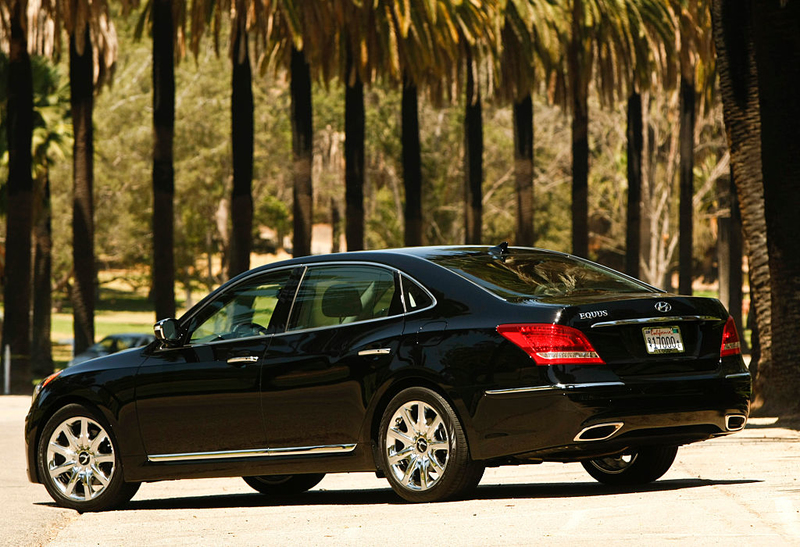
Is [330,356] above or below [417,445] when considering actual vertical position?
above

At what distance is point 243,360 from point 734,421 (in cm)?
322

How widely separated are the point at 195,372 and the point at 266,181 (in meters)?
58.8

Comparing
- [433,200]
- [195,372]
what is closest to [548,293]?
[195,372]

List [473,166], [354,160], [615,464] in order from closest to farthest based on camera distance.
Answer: [615,464], [354,160], [473,166]

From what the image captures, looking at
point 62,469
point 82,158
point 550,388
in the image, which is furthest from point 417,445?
point 82,158

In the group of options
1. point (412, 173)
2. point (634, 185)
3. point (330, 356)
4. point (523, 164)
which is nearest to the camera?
point (330, 356)

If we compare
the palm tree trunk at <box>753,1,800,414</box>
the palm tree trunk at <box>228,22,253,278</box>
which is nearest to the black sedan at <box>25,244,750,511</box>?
the palm tree trunk at <box>753,1,800,414</box>

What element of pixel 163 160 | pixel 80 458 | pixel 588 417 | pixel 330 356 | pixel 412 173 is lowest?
pixel 80 458

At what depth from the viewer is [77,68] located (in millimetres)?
30531

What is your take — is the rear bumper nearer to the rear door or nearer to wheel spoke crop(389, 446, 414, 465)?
wheel spoke crop(389, 446, 414, 465)

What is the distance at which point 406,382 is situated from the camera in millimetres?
8992

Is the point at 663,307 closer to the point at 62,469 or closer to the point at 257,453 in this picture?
the point at 257,453

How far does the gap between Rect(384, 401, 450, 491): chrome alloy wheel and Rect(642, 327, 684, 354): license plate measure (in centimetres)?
134

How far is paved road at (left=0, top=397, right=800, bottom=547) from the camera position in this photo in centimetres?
760
